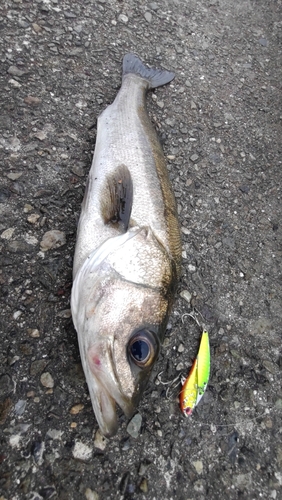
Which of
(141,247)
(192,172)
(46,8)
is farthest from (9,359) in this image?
(46,8)

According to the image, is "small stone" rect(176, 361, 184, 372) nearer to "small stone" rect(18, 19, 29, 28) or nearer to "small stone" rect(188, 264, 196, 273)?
"small stone" rect(188, 264, 196, 273)

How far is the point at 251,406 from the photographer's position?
2.62m

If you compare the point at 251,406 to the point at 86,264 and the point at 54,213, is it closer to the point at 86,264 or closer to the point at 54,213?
the point at 86,264

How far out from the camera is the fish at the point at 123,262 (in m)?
2.06

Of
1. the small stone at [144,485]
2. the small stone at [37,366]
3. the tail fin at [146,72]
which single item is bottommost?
the small stone at [144,485]

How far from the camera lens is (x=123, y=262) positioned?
2.40 m

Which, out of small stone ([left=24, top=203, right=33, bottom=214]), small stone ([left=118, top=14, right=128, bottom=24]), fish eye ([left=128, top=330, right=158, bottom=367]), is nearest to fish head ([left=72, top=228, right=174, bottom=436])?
fish eye ([left=128, top=330, right=158, bottom=367])

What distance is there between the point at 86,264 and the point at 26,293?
46 centimetres

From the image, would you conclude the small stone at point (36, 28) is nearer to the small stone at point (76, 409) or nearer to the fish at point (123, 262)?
the fish at point (123, 262)

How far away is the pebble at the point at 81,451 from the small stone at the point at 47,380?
0.35m

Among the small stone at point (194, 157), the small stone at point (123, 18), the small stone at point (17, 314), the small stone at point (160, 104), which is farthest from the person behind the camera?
the small stone at point (123, 18)

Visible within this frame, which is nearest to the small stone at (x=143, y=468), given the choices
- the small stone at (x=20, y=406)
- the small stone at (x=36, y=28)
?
the small stone at (x=20, y=406)

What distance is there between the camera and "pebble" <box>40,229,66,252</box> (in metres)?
2.78

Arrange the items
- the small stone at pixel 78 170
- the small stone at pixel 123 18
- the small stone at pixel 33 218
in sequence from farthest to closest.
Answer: the small stone at pixel 123 18, the small stone at pixel 78 170, the small stone at pixel 33 218
